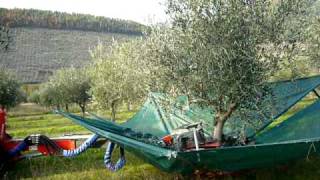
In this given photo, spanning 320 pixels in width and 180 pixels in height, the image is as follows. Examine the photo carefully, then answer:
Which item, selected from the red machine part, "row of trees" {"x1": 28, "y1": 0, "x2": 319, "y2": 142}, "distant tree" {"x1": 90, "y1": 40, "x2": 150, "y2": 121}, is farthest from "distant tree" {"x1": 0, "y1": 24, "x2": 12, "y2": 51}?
"distant tree" {"x1": 90, "y1": 40, "x2": 150, "y2": 121}

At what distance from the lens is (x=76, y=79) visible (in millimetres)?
47156

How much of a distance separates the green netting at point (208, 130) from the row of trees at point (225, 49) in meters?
0.67

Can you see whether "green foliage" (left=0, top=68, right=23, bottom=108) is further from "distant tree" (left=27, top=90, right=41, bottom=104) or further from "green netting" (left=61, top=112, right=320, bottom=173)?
"green netting" (left=61, top=112, right=320, bottom=173)

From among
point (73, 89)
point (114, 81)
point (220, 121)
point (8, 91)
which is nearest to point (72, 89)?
point (73, 89)

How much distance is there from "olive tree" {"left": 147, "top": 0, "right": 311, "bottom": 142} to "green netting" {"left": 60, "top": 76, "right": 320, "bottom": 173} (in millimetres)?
693

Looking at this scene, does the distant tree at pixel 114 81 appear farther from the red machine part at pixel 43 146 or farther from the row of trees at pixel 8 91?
the row of trees at pixel 8 91

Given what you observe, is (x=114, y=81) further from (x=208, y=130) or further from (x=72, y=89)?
(x=72, y=89)

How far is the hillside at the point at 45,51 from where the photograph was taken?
9744 cm

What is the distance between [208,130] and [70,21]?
12585 centimetres

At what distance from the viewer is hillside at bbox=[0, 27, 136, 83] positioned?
97438mm

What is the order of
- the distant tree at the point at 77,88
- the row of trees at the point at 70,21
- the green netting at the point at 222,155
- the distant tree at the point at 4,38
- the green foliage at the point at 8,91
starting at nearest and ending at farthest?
the green netting at the point at 222,155, the distant tree at the point at 4,38, the green foliage at the point at 8,91, the distant tree at the point at 77,88, the row of trees at the point at 70,21

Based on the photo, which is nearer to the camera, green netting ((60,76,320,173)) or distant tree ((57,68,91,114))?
green netting ((60,76,320,173))

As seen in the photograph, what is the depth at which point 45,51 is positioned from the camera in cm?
10888

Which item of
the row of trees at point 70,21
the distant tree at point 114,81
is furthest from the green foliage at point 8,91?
the row of trees at point 70,21
